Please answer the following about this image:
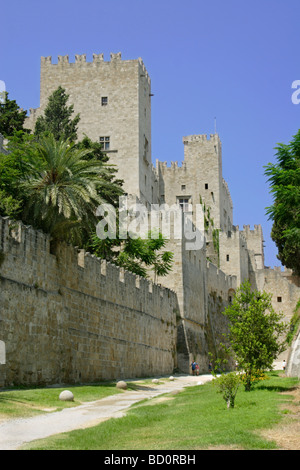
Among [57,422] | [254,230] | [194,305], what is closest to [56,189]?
[57,422]

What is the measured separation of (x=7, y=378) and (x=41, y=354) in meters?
1.95

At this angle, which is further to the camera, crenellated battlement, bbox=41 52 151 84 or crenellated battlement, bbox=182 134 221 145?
crenellated battlement, bbox=182 134 221 145

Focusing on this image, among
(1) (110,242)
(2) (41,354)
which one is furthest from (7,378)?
(1) (110,242)

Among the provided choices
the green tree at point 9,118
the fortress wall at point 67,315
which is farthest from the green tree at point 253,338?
the green tree at point 9,118

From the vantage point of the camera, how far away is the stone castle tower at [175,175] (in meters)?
37.0

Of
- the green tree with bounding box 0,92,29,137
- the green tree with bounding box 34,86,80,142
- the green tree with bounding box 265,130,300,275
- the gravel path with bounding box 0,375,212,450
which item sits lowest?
the gravel path with bounding box 0,375,212,450

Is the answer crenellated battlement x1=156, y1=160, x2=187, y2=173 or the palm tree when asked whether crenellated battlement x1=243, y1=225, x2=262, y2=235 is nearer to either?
crenellated battlement x1=156, y1=160, x2=187, y2=173

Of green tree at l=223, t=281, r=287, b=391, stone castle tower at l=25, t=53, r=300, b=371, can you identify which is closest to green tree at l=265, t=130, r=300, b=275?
green tree at l=223, t=281, r=287, b=391

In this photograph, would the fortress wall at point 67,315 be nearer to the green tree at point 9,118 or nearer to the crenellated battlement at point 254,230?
the green tree at point 9,118

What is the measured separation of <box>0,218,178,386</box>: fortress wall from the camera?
15977 mm

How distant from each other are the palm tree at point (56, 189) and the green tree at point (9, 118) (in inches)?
621

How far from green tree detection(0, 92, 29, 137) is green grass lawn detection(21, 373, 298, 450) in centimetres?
2483

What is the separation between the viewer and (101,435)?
8.29 metres

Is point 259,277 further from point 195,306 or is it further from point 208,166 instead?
point 195,306
